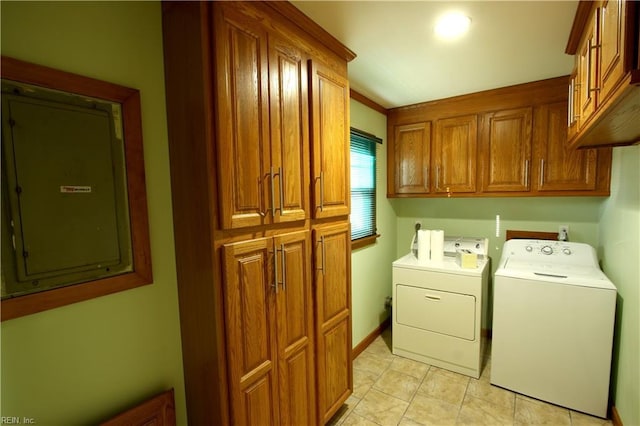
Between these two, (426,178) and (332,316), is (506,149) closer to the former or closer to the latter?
(426,178)

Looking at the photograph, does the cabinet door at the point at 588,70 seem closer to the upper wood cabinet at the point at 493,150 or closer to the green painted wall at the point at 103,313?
the upper wood cabinet at the point at 493,150

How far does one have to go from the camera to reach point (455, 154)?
2.78 meters

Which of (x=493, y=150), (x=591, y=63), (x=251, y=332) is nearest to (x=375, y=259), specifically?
(x=493, y=150)

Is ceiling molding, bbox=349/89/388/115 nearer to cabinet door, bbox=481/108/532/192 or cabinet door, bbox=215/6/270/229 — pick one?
cabinet door, bbox=481/108/532/192

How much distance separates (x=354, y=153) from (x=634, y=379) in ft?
7.47

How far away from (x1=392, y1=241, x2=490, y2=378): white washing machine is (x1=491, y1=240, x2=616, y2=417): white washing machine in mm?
164

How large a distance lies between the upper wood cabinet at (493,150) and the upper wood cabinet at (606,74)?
59cm

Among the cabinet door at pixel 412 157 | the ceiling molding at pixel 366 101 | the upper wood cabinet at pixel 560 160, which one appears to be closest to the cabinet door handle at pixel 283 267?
the ceiling molding at pixel 366 101

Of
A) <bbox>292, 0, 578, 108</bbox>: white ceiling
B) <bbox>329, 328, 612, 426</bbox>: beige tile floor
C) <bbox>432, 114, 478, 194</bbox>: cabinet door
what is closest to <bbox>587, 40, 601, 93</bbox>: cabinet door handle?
<bbox>292, 0, 578, 108</bbox>: white ceiling

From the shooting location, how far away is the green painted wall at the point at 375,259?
2.69m

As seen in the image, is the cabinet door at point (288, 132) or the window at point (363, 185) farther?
the window at point (363, 185)

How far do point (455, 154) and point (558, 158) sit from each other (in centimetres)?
78

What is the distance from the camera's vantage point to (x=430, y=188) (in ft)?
9.59

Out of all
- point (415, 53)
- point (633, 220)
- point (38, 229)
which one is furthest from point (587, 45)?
point (38, 229)
